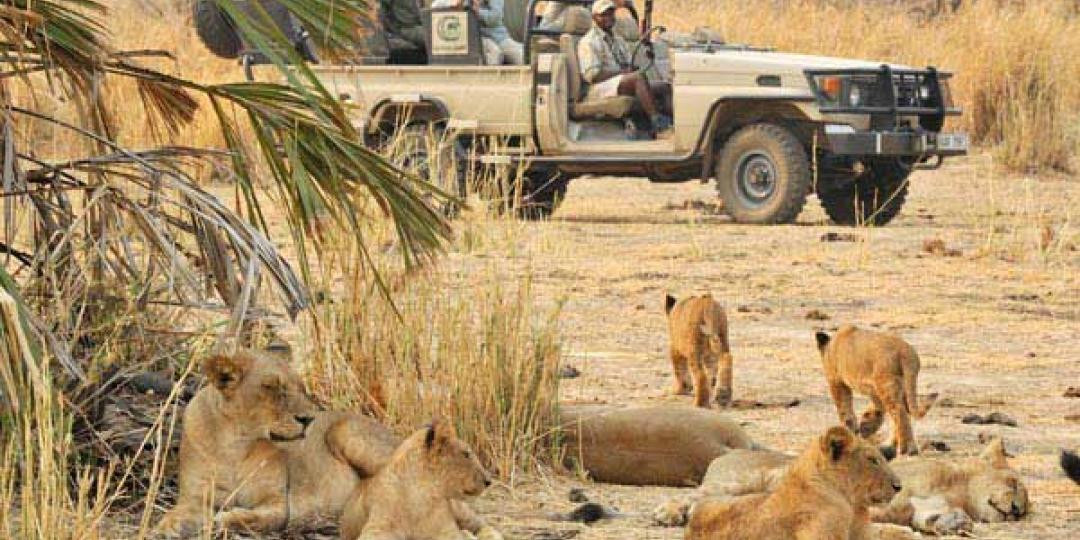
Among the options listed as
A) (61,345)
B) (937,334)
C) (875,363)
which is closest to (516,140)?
(937,334)

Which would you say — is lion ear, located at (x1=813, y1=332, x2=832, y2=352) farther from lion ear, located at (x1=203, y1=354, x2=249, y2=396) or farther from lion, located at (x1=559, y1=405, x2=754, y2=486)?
lion ear, located at (x1=203, y1=354, x2=249, y2=396)

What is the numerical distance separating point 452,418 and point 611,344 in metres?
3.94

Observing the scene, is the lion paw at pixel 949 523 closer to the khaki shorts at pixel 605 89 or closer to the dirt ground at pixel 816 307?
the dirt ground at pixel 816 307

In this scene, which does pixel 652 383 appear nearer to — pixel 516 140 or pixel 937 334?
pixel 937 334

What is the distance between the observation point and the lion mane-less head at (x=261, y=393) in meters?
5.84

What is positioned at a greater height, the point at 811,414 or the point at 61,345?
the point at 61,345

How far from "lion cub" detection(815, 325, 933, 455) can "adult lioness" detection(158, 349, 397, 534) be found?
2.35 metres

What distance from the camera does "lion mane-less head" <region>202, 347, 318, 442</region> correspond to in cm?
584

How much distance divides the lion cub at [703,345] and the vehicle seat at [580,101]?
8361mm

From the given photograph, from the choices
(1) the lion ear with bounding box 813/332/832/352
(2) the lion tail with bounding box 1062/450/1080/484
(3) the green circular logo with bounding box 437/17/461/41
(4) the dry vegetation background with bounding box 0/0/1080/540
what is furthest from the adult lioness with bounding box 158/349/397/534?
(3) the green circular logo with bounding box 437/17/461/41

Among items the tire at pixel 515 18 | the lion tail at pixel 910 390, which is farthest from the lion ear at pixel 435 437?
the tire at pixel 515 18

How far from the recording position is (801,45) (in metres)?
24.7

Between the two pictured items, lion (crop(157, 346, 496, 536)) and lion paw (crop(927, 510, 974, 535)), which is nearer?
lion (crop(157, 346, 496, 536))

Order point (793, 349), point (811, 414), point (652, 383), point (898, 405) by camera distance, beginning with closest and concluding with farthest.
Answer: point (898, 405) → point (811, 414) → point (652, 383) → point (793, 349)
